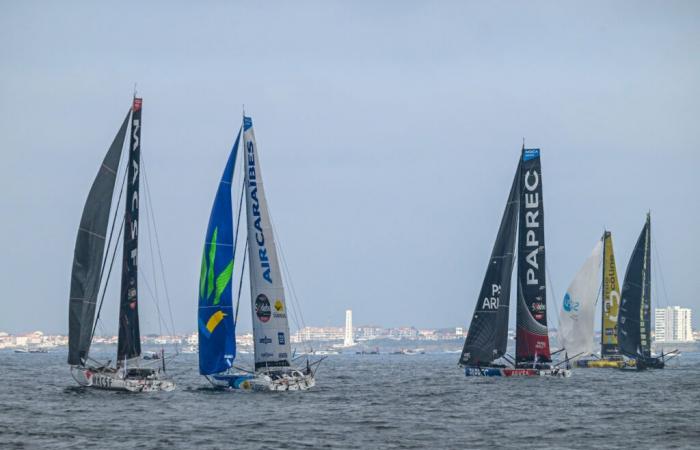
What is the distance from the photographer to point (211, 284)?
5381cm

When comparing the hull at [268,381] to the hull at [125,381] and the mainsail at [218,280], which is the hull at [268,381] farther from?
the hull at [125,381]

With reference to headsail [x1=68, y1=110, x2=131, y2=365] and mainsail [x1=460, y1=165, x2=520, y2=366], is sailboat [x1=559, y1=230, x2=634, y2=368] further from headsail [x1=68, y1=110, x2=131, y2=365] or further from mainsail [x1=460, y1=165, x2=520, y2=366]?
headsail [x1=68, y1=110, x2=131, y2=365]

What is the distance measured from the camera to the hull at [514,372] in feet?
222

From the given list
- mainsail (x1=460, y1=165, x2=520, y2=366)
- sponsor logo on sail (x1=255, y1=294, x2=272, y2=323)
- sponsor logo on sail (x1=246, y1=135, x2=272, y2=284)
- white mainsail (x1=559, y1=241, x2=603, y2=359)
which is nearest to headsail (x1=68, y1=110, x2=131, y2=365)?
sponsor logo on sail (x1=246, y1=135, x2=272, y2=284)

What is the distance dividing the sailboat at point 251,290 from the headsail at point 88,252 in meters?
4.64

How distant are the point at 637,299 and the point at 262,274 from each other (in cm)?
4126

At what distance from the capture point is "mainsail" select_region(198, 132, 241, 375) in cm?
5366

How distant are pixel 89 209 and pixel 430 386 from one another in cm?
2539

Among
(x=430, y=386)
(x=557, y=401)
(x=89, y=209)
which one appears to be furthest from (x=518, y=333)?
(x=89, y=209)

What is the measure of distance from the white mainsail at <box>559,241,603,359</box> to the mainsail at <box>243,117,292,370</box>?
138ft

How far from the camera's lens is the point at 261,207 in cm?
5425

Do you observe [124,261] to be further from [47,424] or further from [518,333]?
[518,333]

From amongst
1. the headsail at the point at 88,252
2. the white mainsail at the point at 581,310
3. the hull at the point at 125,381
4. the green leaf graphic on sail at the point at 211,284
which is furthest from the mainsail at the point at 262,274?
the white mainsail at the point at 581,310

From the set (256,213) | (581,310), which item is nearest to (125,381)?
(256,213)
